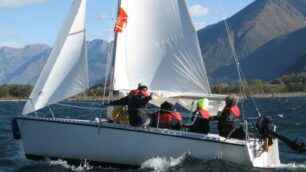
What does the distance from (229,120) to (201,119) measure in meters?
0.80

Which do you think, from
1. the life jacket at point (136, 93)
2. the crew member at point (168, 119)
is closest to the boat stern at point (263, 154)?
the crew member at point (168, 119)

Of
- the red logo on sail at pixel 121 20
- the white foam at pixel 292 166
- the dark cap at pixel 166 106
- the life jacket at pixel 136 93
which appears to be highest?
the red logo on sail at pixel 121 20

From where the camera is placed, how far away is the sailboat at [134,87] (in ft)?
50.8

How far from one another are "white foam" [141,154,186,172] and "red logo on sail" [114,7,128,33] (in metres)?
3.90

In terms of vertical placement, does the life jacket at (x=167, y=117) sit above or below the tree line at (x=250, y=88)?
below

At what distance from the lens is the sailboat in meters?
15.5

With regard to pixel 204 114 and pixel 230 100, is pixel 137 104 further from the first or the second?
pixel 230 100

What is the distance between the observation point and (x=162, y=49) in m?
17.3

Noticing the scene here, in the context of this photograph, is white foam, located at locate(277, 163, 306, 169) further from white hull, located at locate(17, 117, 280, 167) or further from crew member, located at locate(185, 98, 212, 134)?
crew member, located at locate(185, 98, 212, 134)

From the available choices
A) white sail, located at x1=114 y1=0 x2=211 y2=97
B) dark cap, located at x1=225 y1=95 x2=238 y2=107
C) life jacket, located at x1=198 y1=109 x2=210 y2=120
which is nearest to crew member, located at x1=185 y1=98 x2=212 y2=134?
life jacket, located at x1=198 y1=109 x2=210 y2=120

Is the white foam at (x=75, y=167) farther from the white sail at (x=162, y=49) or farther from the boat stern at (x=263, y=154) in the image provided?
the boat stern at (x=263, y=154)

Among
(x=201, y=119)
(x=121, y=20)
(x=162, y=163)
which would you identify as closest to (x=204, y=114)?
(x=201, y=119)

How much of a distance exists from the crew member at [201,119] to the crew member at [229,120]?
0.37 m

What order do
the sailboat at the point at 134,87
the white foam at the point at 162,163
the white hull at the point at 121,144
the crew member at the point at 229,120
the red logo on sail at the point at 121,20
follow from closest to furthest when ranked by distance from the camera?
the white hull at the point at 121,144
the sailboat at the point at 134,87
the white foam at the point at 162,163
the crew member at the point at 229,120
the red logo on sail at the point at 121,20
